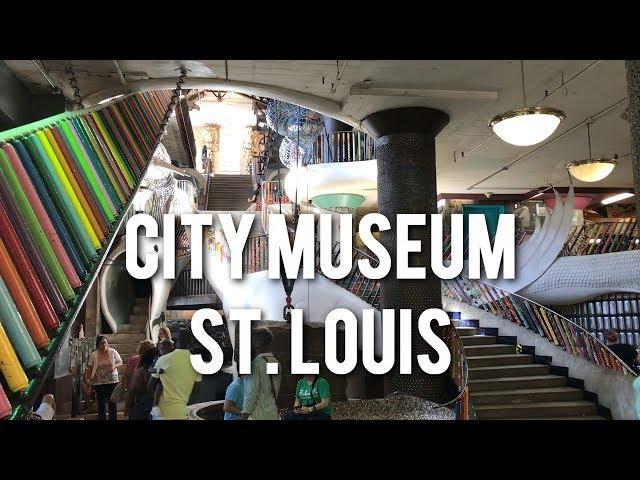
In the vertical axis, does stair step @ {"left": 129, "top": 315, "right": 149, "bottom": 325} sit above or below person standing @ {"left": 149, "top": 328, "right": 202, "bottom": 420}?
above

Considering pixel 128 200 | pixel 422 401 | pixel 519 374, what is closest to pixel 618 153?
pixel 519 374

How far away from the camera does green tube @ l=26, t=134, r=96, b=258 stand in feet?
9.02

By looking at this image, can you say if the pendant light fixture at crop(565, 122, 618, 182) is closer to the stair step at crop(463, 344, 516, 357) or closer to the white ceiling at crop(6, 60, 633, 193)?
the white ceiling at crop(6, 60, 633, 193)

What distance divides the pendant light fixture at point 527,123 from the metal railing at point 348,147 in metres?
5.27

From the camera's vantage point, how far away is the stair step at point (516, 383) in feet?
28.2

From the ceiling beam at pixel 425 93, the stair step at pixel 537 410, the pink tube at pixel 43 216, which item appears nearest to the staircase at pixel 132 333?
the stair step at pixel 537 410

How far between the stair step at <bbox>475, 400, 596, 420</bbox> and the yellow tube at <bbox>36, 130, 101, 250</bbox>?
6218 millimetres

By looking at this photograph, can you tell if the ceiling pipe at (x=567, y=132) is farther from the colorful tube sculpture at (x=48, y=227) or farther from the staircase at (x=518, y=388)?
the colorful tube sculpture at (x=48, y=227)

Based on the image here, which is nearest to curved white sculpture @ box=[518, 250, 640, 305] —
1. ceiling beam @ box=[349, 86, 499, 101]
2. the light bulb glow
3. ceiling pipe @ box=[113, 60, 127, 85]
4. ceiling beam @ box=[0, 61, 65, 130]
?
ceiling beam @ box=[349, 86, 499, 101]

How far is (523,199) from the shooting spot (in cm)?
1602

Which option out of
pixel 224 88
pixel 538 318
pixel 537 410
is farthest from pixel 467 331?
pixel 224 88

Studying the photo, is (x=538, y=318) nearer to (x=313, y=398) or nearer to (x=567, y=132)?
(x=567, y=132)

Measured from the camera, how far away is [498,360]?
9.51m
